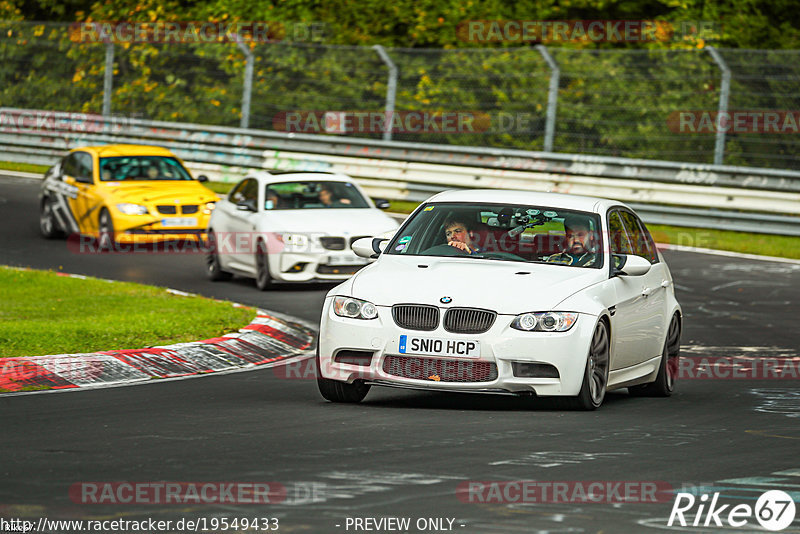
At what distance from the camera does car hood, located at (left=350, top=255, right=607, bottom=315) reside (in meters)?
9.62

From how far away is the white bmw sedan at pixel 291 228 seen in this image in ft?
59.1

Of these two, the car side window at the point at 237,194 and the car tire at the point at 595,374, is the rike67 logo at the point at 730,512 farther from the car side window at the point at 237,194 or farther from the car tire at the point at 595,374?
the car side window at the point at 237,194

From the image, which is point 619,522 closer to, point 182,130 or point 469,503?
point 469,503

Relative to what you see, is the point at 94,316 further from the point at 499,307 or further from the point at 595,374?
the point at 595,374

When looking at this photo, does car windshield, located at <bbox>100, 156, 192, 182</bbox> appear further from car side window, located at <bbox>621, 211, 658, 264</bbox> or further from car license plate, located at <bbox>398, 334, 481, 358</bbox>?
car license plate, located at <bbox>398, 334, 481, 358</bbox>

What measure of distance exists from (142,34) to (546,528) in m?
28.5

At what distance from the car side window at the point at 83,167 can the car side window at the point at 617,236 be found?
1267 centimetres

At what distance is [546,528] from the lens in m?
6.30

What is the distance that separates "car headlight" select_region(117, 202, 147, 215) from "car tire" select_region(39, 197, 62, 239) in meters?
2.11

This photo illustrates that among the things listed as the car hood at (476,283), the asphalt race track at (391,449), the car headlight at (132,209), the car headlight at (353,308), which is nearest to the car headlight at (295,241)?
the car headlight at (132,209)

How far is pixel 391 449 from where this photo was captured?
8.11 metres

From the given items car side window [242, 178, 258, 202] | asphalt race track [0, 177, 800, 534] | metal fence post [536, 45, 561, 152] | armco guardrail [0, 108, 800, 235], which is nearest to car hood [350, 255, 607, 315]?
asphalt race track [0, 177, 800, 534]

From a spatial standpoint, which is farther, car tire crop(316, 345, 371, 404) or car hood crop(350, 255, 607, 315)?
car tire crop(316, 345, 371, 404)

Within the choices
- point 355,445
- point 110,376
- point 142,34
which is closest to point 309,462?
point 355,445
